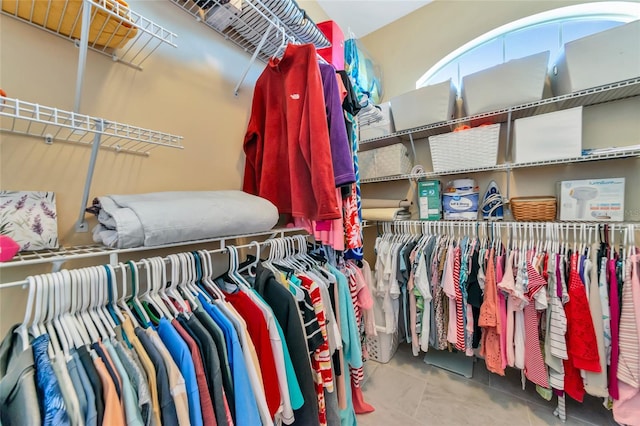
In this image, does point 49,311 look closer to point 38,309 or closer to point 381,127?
point 38,309

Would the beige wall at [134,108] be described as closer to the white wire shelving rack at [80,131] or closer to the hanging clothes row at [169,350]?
the white wire shelving rack at [80,131]

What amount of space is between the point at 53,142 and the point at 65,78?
232mm

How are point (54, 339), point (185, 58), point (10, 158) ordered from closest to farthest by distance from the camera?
point (54, 339) < point (10, 158) < point (185, 58)

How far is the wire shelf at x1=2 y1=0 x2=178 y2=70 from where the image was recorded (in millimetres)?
704

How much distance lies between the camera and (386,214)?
183cm

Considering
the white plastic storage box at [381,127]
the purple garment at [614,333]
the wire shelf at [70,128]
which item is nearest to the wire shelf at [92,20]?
the wire shelf at [70,128]

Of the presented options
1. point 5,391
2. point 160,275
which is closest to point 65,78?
point 160,275

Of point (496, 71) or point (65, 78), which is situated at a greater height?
point (496, 71)

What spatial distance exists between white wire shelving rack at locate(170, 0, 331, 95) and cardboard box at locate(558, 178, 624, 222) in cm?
169

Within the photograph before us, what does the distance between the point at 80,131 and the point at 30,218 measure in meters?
0.31

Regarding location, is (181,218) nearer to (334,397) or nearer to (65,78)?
(65,78)

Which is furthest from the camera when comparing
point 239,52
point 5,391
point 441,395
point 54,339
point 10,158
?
point 441,395

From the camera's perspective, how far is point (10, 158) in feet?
2.39

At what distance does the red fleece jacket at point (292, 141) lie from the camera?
3.36 feet
